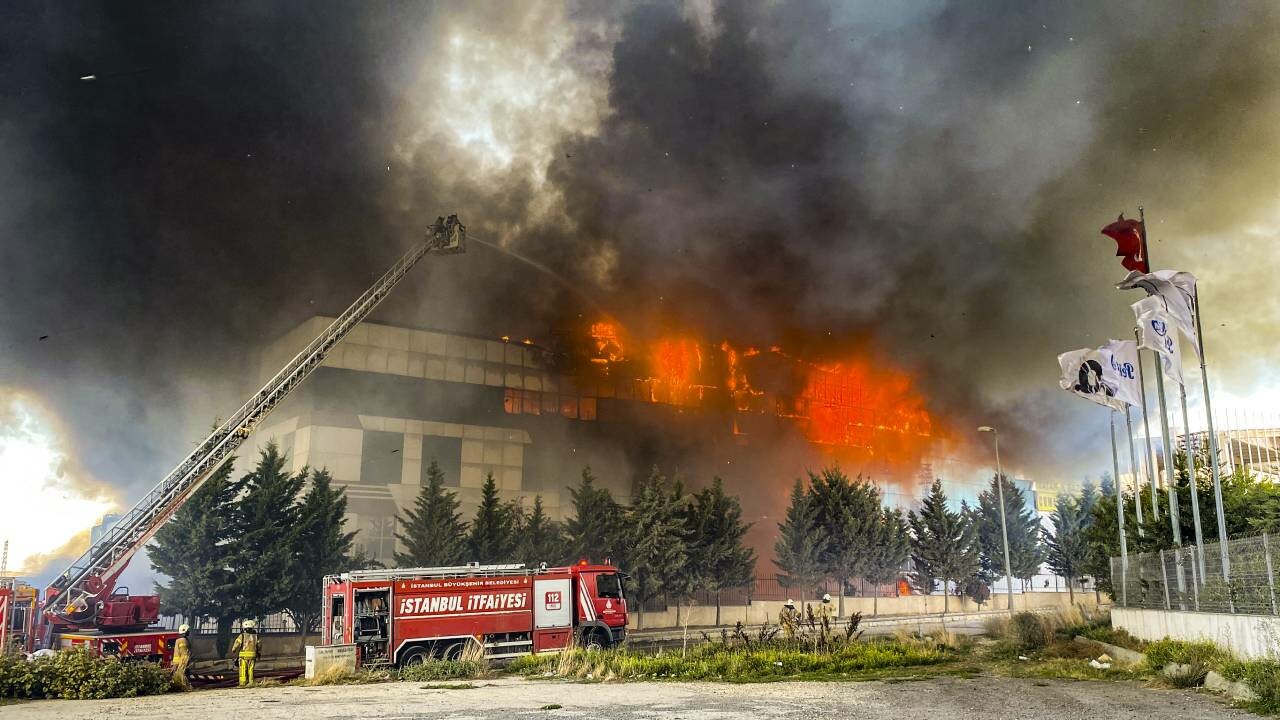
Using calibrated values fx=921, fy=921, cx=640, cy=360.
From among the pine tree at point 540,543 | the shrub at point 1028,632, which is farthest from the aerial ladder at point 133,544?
the shrub at point 1028,632

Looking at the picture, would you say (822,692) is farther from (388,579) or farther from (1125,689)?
(388,579)

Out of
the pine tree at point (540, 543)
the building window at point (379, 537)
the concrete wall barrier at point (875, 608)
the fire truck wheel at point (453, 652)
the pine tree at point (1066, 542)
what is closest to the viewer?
the fire truck wheel at point (453, 652)

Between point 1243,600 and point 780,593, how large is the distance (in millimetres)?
48177

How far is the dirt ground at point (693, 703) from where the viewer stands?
47.0 ft

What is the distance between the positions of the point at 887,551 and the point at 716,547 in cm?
1218

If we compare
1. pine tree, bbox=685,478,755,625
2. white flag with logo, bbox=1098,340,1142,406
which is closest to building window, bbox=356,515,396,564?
pine tree, bbox=685,478,755,625

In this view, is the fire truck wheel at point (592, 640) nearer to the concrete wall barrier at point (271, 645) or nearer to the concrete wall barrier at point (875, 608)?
the concrete wall barrier at point (875, 608)

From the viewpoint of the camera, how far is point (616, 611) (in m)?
28.3

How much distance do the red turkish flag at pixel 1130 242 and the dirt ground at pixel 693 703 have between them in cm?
1290

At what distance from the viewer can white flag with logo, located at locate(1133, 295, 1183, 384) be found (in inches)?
907

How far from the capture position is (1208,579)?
1958 cm

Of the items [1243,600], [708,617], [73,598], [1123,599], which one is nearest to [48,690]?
[73,598]

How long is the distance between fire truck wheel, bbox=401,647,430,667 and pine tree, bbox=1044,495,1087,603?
43658mm

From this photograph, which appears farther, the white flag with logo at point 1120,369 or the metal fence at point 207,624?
the metal fence at point 207,624
